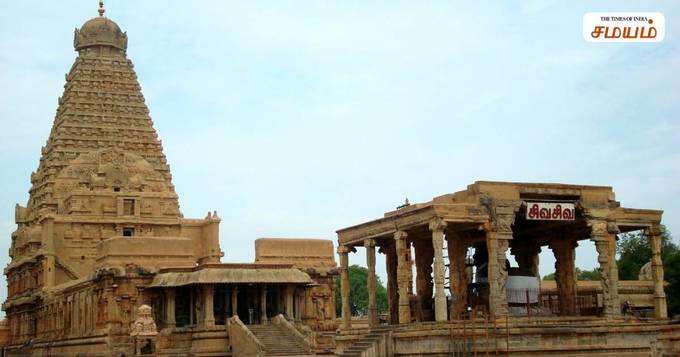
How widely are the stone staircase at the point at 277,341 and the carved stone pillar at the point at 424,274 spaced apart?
10715mm

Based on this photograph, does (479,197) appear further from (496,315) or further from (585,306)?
(585,306)

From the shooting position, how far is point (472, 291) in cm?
4306

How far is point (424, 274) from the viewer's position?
46000 mm

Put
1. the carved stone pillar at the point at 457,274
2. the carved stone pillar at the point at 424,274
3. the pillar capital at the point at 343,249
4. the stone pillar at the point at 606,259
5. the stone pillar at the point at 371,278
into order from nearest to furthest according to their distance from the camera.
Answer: the stone pillar at the point at 606,259 → the carved stone pillar at the point at 457,274 → the stone pillar at the point at 371,278 → the carved stone pillar at the point at 424,274 → the pillar capital at the point at 343,249

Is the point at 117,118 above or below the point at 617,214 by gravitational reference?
above

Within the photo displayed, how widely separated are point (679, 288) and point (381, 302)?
58.1 metres

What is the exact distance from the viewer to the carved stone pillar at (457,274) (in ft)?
137

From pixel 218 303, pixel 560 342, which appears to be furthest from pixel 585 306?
pixel 218 303

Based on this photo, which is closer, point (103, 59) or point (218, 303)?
point (218, 303)

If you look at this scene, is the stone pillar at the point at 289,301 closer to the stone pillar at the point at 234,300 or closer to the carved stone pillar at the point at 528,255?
the stone pillar at the point at 234,300

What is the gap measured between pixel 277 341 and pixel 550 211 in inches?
872

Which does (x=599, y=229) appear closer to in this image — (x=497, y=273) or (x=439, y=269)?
(x=497, y=273)

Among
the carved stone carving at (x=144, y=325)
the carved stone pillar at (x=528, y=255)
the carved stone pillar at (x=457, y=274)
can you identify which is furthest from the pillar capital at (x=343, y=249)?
the carved stone carving at (x=144, y=325)

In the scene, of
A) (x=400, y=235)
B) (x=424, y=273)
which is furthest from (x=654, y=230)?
(x=400, y=235)
